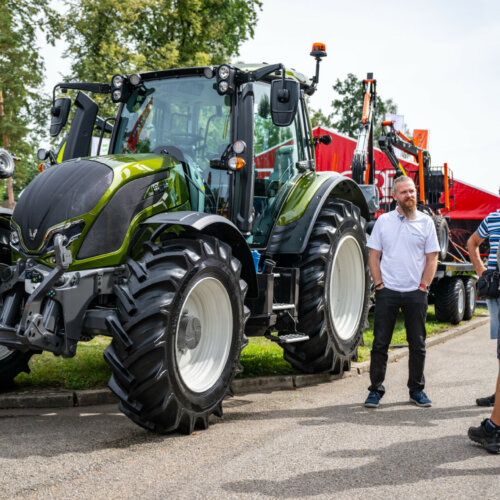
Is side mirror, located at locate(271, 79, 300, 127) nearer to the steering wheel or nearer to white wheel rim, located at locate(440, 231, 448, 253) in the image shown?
the steering wheel

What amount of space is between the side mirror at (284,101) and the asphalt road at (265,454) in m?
2.45

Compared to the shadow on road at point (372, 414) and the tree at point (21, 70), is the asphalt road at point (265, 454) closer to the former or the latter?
Result: the shadow on road at point (372, 414)

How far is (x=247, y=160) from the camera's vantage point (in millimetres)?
6242

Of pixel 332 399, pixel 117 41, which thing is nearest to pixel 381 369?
pixel 332 399

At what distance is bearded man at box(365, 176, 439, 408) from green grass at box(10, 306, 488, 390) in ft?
5.05

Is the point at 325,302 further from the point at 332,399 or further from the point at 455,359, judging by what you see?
the point at 455,359

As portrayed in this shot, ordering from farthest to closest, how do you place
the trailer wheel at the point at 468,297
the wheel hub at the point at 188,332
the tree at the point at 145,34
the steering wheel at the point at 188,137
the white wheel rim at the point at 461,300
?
the tree at the point at 145,34
the trailer wheel at the point at 468,297
the white wheel rim at the point at 461,300
the steering wheel at the point at 188,137
the wheel hub at the point at 188,332

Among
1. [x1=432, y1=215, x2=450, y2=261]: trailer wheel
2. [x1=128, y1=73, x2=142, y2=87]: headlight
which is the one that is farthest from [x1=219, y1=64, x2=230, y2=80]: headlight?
[x1=432, y1=215, x2=450, y2=261]: trailer wheel

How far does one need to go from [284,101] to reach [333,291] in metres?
2.61

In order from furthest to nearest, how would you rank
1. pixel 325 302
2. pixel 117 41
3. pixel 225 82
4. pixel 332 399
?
pixel 117 41 → pixel 325 302 → pixel 332 399 → pixel 225 82

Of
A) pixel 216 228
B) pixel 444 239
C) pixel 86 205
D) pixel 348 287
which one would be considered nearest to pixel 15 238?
pixel 86 205

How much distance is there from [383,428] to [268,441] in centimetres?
102

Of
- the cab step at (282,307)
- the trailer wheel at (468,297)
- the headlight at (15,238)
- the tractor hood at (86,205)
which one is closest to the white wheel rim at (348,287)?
the cab step at (282,307)

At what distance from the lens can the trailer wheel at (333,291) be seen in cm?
690
